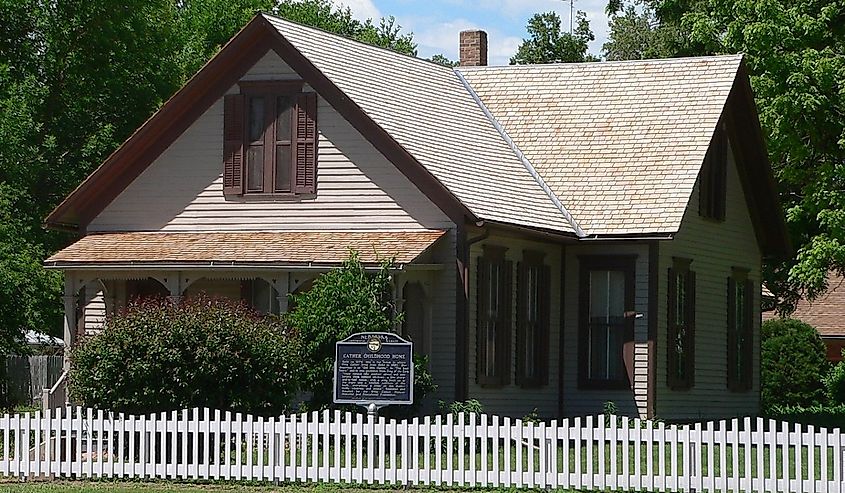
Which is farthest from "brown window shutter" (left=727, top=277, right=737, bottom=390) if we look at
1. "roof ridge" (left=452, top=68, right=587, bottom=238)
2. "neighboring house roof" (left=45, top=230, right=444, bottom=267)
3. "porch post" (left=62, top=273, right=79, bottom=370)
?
"porch post" (left=62, top=273, right=79, bottom=370)

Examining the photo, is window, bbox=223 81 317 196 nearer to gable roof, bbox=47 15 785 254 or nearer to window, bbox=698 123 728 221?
gable roof, bbox=47 15 785 254

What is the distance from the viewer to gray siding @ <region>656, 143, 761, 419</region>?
28.4 meters

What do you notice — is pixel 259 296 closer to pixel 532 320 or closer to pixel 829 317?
pixel 532 320

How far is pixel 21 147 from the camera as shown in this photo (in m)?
40.1

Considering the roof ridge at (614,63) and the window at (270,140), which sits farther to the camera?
the roof ridge at (614,63)

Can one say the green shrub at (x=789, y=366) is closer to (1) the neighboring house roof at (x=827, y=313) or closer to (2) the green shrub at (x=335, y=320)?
(1) the neighboring house roof at (x=827, y=313)

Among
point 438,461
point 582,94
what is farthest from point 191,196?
point 438,461

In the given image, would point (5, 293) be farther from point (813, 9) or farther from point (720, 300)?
point (813, 9)

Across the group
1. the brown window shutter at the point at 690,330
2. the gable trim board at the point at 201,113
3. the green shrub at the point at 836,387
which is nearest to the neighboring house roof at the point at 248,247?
the gable trim board at the point at 201,113

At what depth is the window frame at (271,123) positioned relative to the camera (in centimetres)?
2664

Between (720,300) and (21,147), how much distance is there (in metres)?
18.5

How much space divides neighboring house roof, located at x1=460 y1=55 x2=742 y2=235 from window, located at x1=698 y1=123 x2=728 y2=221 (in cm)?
101

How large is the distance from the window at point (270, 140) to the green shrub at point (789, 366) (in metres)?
17.4

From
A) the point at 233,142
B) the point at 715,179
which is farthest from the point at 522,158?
the point at 233,142
